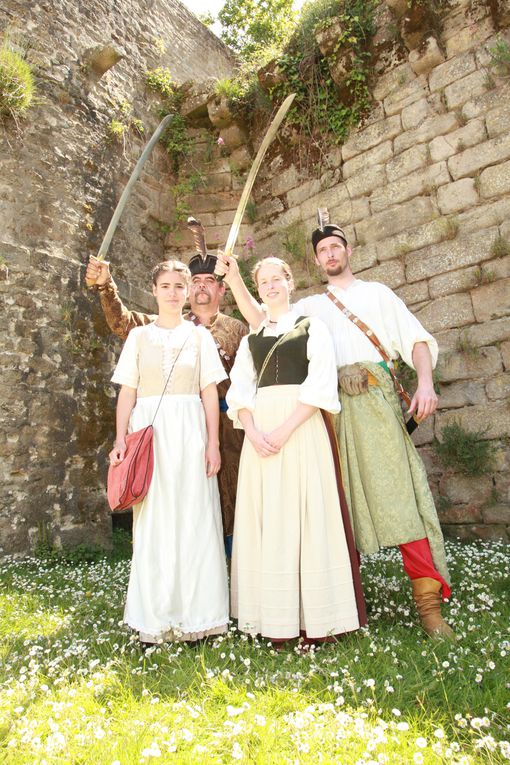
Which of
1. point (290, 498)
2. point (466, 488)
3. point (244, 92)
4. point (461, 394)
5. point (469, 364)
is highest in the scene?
point (244, 92)

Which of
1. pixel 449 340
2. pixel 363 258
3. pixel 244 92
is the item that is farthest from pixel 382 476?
pixel 244 92

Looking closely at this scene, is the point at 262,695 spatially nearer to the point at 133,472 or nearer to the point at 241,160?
the point at 133,472

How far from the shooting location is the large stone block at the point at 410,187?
4.66m

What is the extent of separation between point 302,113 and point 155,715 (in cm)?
540

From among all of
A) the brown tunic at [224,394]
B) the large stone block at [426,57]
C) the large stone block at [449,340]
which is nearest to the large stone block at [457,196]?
the large stone block at [449,340]

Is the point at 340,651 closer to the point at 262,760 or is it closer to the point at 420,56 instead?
the point at 262,760

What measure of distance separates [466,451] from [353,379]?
184 centimetres

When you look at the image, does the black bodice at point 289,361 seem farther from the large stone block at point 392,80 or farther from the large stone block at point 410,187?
the large stone block at point 392,80

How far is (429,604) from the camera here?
8.43 ft

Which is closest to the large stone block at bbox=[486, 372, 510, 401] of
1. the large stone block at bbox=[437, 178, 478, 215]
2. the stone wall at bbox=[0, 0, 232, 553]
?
the large stone block at bbox=[437, 178, 478, 215]

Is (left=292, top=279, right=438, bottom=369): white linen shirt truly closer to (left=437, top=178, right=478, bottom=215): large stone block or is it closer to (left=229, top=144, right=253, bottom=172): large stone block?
(left=437, top=178, right=478, bottom=215): large stone block

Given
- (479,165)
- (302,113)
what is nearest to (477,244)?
(479,165)

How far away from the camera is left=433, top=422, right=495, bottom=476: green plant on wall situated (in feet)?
13.7

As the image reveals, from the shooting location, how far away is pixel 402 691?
6.41 feet
